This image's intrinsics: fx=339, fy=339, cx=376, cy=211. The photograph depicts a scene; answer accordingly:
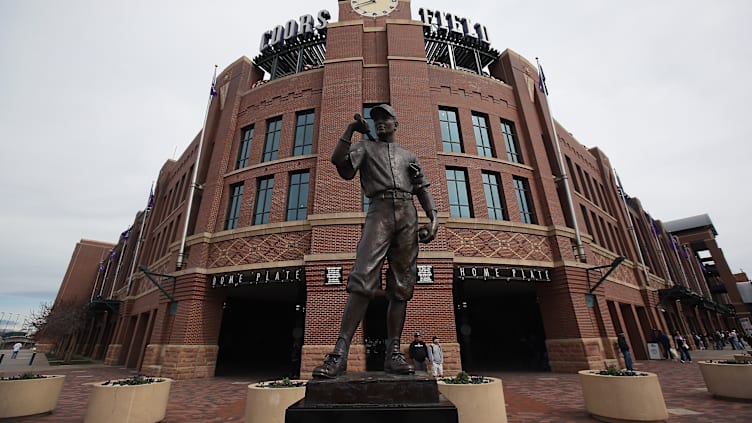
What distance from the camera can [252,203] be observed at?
14281 mm

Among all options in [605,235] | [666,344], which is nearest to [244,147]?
[605,235]

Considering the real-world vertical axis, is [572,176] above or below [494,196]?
above

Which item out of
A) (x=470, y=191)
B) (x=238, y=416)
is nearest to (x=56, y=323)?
(x=238, y=416)

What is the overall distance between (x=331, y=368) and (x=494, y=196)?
12.8 m

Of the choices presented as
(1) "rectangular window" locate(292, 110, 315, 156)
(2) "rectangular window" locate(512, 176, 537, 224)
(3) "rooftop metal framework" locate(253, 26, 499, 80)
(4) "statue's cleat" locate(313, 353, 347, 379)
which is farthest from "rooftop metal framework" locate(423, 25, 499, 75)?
(4) "statue's cleat" locate(313, 353, 347, 379)

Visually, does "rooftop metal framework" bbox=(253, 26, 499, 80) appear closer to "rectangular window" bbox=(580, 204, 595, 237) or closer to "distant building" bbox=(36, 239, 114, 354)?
"rectangular window" bbox=(580, 204, 595, 237)

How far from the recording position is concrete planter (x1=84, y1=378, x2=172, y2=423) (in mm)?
5602

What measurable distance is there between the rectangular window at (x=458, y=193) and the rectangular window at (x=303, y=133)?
20.2 ft

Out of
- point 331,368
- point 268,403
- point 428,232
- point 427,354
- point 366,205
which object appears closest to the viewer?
point 331,368

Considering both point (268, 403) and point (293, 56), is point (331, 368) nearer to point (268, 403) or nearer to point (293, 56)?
point (268, 403)

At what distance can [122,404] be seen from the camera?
566 centimetres

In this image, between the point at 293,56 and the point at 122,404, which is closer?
the point at 122,404

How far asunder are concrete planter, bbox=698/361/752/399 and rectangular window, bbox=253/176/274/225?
13737 millimetres

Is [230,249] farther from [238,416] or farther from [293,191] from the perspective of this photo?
[238,416]
